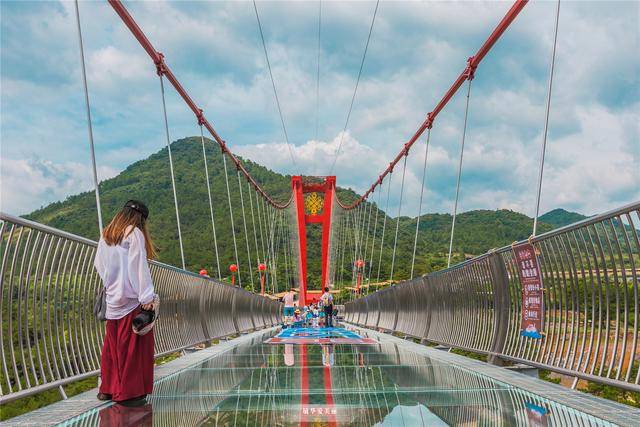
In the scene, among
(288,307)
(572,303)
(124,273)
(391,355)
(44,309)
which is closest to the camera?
(124,273)

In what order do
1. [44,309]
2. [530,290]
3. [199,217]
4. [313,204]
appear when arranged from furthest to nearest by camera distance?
[313,204] → [199,217] → [530,290] → [44,309]

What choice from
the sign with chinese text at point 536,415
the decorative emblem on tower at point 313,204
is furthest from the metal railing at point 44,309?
the decorative emblem on tower at point 313,204

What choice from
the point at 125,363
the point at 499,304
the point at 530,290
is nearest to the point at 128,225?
the point at 125,363

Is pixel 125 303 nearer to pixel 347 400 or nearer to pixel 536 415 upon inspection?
pixel 347 400

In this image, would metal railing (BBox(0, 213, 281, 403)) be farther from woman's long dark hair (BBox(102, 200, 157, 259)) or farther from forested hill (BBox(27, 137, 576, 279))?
forested hill (BBox(27, 137, 576, 279))

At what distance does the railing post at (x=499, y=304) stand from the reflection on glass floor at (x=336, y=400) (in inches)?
33.8

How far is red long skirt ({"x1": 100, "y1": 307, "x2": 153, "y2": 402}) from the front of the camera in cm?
350

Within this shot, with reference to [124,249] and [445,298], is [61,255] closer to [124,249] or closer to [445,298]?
[124,249]

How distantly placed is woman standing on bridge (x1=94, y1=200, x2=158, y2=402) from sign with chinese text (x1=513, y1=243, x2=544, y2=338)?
3.01m

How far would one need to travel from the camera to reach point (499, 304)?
594 cm

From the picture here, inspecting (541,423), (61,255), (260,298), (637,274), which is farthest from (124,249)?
(260,298)

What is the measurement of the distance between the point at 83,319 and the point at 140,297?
116 cm

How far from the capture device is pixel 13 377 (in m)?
3.34

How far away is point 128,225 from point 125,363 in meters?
0.80
